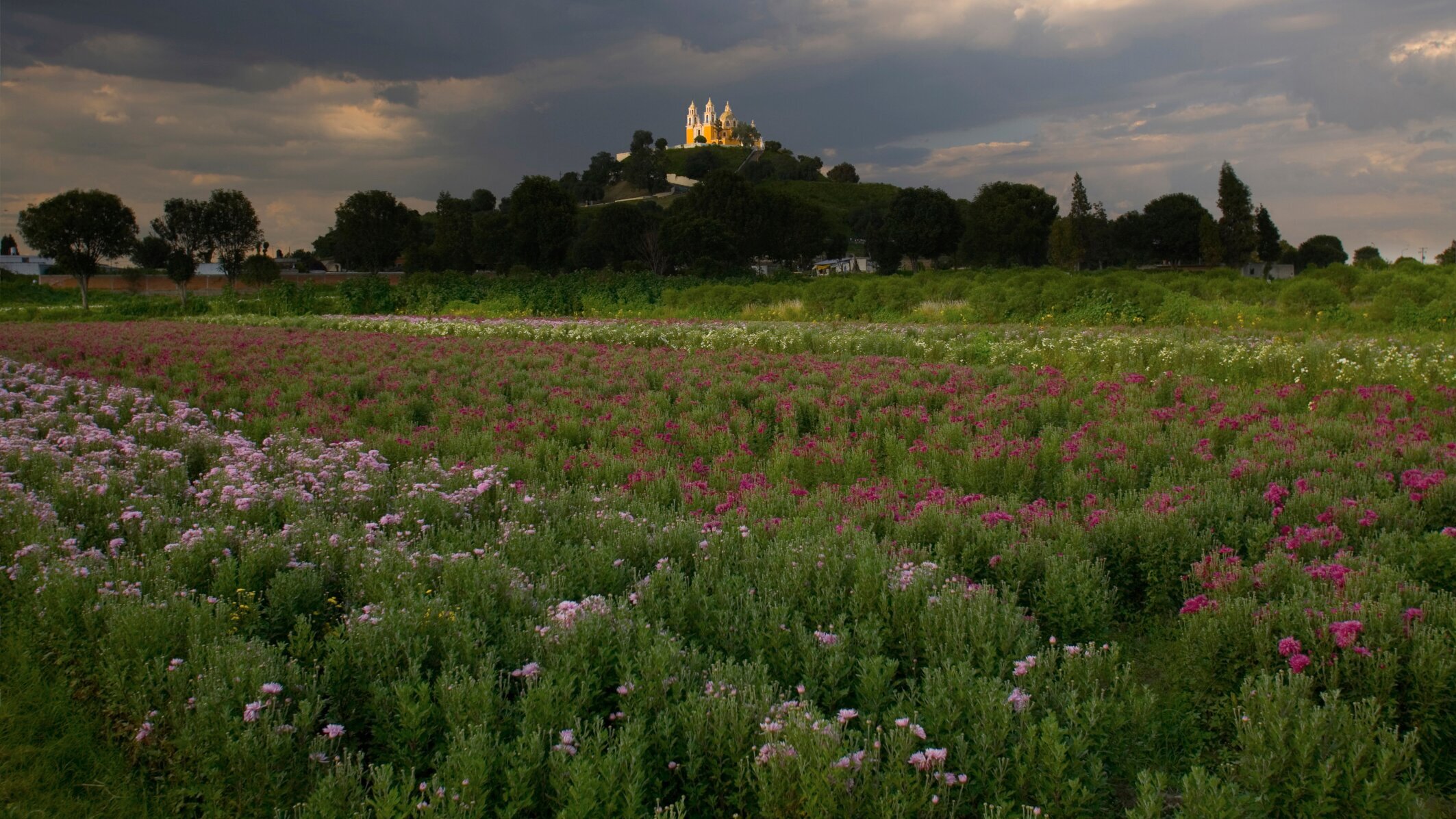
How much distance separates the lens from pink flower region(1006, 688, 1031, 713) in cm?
356

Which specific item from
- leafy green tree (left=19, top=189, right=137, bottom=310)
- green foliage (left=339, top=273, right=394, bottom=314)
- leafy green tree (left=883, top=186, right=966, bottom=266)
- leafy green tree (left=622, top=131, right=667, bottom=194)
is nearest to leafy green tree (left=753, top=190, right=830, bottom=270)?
leafy green tree (left=883, top=186, right=966, bottom=266)

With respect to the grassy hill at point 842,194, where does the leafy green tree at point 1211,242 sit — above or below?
below

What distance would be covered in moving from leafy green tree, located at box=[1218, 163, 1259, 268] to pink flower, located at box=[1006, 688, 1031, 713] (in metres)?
82.6

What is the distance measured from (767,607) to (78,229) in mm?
65146

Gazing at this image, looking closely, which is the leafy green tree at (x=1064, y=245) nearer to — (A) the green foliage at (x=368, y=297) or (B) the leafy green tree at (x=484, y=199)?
(A) the green foliage at (x=368, y=297)

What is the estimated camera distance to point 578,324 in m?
24.4

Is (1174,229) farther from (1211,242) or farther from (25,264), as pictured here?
(25,264)

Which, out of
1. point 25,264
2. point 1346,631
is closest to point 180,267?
point 25,264

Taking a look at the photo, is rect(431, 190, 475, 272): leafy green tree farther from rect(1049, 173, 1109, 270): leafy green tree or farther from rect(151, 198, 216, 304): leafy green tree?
rect(1049, 173, 1109, 270): leafy green tree

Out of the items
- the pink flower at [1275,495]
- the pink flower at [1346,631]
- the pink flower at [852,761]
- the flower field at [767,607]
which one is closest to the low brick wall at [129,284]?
the flower field at [767,607]

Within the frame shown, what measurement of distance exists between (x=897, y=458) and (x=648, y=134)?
544ft

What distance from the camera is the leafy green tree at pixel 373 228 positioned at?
85.6 meters

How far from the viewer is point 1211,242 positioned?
74250mm

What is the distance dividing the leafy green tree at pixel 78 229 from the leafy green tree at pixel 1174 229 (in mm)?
91952
